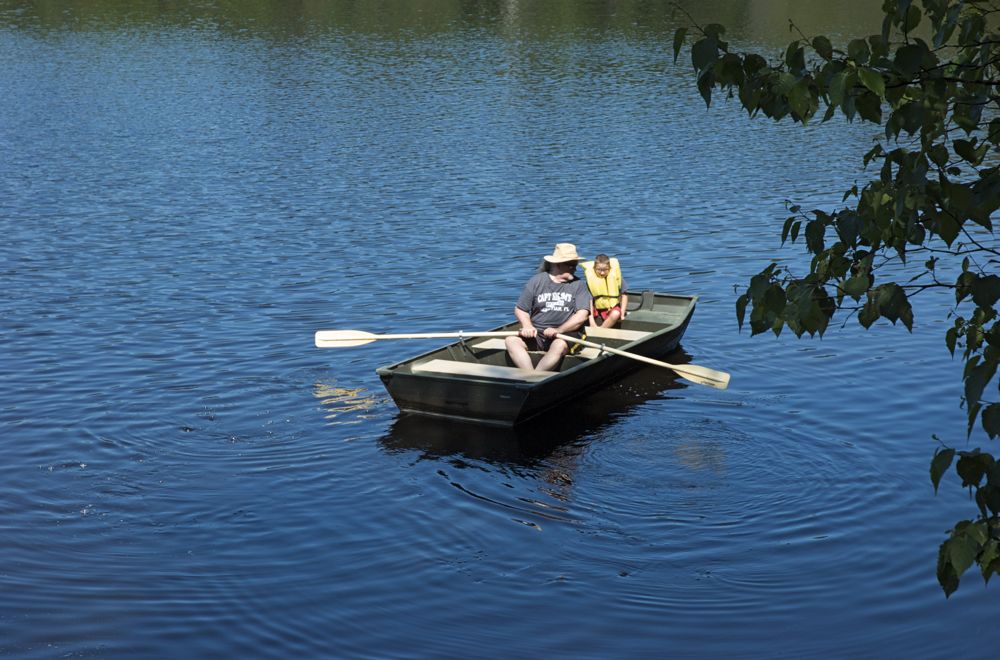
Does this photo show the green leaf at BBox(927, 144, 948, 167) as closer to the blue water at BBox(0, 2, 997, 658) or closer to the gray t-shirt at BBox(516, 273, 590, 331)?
the blue water at BBox(0, 2, 997, 658)

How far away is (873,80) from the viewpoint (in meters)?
5.24

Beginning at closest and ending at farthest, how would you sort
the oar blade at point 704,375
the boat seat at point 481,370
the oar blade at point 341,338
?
the boat seat at point 481,370, the oar blade at point 704,375, the oar blade at point 341,338

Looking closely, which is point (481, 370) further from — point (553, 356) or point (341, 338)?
point (341, 338)

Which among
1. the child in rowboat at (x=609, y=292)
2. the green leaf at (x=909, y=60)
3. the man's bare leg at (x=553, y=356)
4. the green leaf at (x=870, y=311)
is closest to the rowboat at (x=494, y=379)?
the man's bare leg at (x=553, y=356)

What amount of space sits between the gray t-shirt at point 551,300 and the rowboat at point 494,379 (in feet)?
1.53

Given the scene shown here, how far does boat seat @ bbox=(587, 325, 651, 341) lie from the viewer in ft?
56.9

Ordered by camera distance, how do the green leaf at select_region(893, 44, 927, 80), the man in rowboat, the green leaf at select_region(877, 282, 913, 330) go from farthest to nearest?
1. the man in rowboat
2. the green leaf at select_region(877, 282, 913, 330)
3. the green leaf at select_region(893, 44, 927, 80)

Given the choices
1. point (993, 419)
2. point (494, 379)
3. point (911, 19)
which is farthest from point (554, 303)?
point (993, 419)

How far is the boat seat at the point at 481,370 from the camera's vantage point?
49.0 ft

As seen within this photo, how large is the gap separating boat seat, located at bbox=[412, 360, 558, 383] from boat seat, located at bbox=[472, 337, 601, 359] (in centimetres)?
108

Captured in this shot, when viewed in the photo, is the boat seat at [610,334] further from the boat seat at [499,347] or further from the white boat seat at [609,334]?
the boat seat at [499,347]

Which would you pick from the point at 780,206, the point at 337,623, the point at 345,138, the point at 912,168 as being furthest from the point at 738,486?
the point at 345,138

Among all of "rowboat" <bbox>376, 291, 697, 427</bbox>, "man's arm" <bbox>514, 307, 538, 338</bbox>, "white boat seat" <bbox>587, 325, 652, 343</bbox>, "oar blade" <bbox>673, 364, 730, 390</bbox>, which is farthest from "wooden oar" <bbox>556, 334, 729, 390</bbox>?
"white boat seat" <bbox>587, 325, 652, 343</bbox>

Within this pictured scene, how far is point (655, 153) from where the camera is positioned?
3419 centimetres
